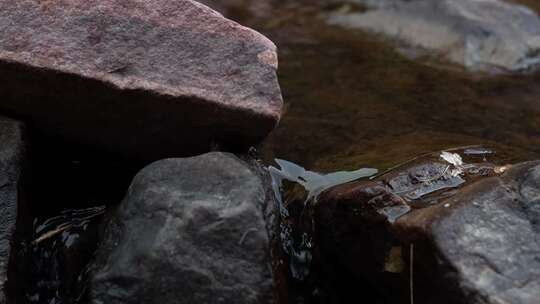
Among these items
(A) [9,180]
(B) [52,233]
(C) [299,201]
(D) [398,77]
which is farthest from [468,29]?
(A) [9,180]

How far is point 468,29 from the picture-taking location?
5.05 m

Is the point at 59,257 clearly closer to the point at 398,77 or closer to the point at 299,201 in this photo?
the point at 299,201

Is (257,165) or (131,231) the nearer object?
(131,231)

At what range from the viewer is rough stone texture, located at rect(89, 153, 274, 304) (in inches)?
81.5

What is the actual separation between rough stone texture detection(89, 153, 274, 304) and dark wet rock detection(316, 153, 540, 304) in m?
0.40

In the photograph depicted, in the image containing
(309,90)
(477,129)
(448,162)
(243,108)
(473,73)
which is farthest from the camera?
(473,73)

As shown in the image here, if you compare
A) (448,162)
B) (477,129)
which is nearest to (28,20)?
(448,162)

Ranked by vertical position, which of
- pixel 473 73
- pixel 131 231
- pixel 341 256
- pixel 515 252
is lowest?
pixel 473 73

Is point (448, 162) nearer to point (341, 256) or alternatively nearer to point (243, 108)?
point (341, 256)

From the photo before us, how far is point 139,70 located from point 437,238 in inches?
44.6

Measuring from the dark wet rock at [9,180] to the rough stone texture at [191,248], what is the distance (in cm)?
34

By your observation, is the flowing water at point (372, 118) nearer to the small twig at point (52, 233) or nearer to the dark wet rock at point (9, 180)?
the small twig at point (52, 233)

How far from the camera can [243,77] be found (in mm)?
2436

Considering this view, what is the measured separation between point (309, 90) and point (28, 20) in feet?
6.40
